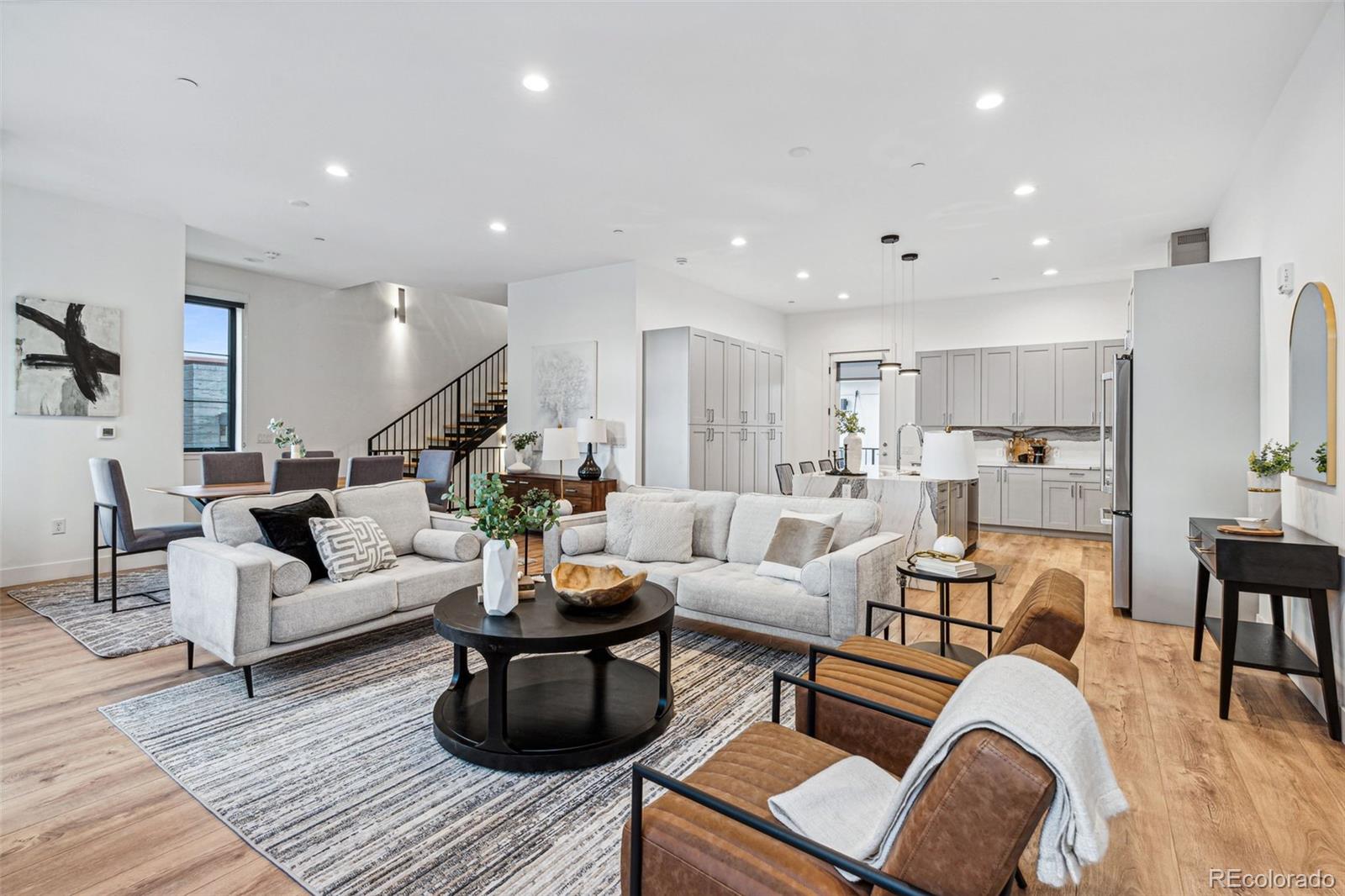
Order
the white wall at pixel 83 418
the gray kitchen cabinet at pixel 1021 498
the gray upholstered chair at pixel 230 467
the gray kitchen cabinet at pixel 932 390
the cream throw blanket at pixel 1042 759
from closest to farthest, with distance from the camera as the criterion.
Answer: the cream throw blanket at pixel 1042 759 < the white wall at pixel 83 418 < the gray upholstered chair at pixel 230 467 < the gray kitchen cabinet at pixel 1021 498 < the gray kitchen cabinet at pixel 932 390

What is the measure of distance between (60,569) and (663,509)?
15.9ft

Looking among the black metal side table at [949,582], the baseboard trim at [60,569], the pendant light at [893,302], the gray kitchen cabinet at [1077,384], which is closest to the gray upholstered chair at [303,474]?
the baseboard trim at [60,569]

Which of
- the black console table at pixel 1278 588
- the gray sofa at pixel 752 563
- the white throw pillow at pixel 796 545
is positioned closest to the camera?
the black console table at pixel 1278 588

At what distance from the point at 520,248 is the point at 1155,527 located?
5.57 meters

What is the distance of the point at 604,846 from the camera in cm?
190

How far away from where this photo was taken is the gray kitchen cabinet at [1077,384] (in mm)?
7473

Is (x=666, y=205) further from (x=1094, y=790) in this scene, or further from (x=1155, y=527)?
(x=1094, y=790)

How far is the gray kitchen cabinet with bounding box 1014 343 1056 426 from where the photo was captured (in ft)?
25.3

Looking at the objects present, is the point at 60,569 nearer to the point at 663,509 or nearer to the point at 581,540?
the point at 581,540

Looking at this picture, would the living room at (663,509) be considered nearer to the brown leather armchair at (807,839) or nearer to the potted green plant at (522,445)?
the brown leather armchair at (807,839)

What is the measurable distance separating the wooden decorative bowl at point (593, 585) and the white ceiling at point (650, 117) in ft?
Answer: 7.76

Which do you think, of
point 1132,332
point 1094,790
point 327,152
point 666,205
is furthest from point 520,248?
point 1094,790

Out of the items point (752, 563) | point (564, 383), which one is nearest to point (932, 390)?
point (564, 383)

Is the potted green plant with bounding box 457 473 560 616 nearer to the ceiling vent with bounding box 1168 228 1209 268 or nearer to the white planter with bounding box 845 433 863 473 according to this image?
the white planter with bounding box 845 433 863 473
